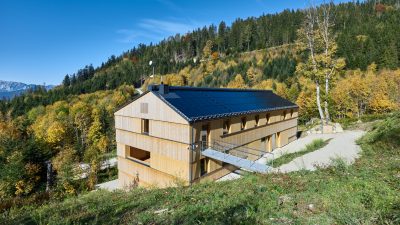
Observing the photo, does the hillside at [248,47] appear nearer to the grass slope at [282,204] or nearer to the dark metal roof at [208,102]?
the dark metal roof at [208,102]

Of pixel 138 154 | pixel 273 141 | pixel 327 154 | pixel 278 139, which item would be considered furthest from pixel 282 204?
pixel 278 139

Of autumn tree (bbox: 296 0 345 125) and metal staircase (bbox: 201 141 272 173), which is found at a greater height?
autumn tree (bbox: 296 0 345 125)

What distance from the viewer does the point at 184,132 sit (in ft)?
64.1

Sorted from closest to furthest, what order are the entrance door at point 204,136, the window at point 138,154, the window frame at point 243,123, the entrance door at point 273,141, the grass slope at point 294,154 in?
1. the entrance door at point 204,136
2. the grass slope at point 294,154
3. the window frame at point 243,123
4. the window at point 138,154
5. the entrance door at point 273,141

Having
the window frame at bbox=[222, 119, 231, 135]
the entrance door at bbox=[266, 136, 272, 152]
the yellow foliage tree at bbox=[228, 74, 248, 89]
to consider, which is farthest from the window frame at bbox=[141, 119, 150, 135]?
the yellow foliage tree at bbox=[228, 74, 248, 89]

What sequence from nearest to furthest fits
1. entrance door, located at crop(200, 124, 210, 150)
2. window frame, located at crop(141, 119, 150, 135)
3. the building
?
the building, entrance door, located at crop(200, 124, 210, 150), window frame, located at crop(141, 119, 150, 135)

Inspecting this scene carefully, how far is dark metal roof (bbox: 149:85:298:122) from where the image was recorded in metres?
20.3

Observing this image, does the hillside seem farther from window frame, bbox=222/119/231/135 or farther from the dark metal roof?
window frame, bbox=222/119/231/135

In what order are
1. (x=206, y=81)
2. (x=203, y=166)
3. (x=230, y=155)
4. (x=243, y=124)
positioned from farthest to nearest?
(x=206, y=81) → (x=243, y=124) → (x=203, y=166) → (x=230, y=155)

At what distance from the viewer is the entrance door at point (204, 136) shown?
20547mm

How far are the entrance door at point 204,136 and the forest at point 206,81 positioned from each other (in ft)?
35.1

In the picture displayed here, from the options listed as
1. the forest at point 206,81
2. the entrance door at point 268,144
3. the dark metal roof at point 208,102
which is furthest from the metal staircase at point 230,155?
the forest at point 206,81

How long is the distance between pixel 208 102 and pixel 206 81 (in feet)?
285

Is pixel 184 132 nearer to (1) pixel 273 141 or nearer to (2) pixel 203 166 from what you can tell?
(2) pixel 203 166
